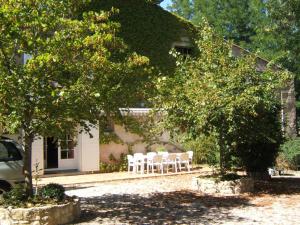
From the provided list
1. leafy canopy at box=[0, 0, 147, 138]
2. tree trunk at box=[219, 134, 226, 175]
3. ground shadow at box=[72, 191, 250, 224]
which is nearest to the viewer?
leafy canopy at box=[0, 0, 147, 138]

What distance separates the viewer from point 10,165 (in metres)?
10.9

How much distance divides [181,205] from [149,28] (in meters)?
15.4

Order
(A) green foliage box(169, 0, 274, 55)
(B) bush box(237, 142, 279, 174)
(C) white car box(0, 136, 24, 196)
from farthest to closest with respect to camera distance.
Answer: (A) green foliage box(169, 0, 274, 55) → (B) bush box(237, 142, 279, 174) → (C) white car box(0, 136, 24, 196)

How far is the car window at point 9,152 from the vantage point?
11125 millimetres

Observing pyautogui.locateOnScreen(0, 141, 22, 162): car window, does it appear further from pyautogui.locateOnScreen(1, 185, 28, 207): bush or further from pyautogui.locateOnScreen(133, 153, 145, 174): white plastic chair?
pyautogui.locateOnScreen(133, 153, 145, 174): white plastic chair

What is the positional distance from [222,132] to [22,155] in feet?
19.2

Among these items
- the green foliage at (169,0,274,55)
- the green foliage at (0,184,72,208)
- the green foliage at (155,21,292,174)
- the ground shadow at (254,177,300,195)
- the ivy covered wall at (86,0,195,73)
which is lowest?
the ground shadow at (254,177,300,195)

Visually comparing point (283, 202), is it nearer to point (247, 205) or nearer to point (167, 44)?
point (247, 205)

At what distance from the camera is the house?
2055cm

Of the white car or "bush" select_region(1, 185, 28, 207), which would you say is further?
the white car

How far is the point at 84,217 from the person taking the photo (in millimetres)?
10188

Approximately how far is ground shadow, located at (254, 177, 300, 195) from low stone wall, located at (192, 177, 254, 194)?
0.38m

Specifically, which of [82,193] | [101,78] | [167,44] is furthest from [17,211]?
[167,44]

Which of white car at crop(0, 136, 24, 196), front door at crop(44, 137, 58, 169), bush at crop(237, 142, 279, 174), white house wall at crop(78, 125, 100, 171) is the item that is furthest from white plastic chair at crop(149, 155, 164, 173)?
white car at crop(0, 136, 24, 196)
